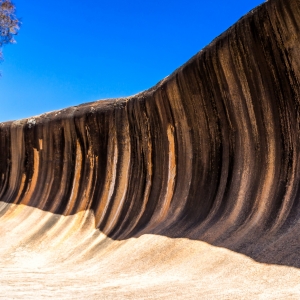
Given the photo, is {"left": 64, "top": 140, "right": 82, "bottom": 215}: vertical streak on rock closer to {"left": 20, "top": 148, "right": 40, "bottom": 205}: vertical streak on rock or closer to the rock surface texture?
the rock surface texture

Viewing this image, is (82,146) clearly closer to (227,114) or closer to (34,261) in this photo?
(34,261)

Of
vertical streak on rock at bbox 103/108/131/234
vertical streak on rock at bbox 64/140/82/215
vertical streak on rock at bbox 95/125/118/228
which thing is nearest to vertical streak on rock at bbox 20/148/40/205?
vertical streak on rock at bbox 64/140/82/215

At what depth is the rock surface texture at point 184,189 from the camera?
10.9ft

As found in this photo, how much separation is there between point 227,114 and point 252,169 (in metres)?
0.80

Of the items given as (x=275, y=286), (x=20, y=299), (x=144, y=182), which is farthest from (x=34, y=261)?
(x=275, y=286)

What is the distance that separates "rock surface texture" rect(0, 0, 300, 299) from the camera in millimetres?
3336

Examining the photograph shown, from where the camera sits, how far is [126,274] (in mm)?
4102

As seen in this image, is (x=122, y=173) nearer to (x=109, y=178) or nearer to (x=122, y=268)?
(x=109, y=178)

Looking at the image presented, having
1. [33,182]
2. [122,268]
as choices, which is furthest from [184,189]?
A: [33,182]

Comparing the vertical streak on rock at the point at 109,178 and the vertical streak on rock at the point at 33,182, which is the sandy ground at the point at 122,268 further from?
the vertical streak on rock at the point at 33,182

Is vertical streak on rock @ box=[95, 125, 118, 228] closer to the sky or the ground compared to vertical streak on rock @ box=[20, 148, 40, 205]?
closer to the ground

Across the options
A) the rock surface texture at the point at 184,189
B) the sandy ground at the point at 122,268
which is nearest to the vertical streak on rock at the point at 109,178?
the rock surface texture at the point at 184,189

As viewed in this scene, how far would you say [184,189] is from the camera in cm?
551

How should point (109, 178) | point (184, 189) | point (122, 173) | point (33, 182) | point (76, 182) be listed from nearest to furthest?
point (184, 189)
point (122, 173)
point (109, 178)
point (76, 182)
point (33, 182)
